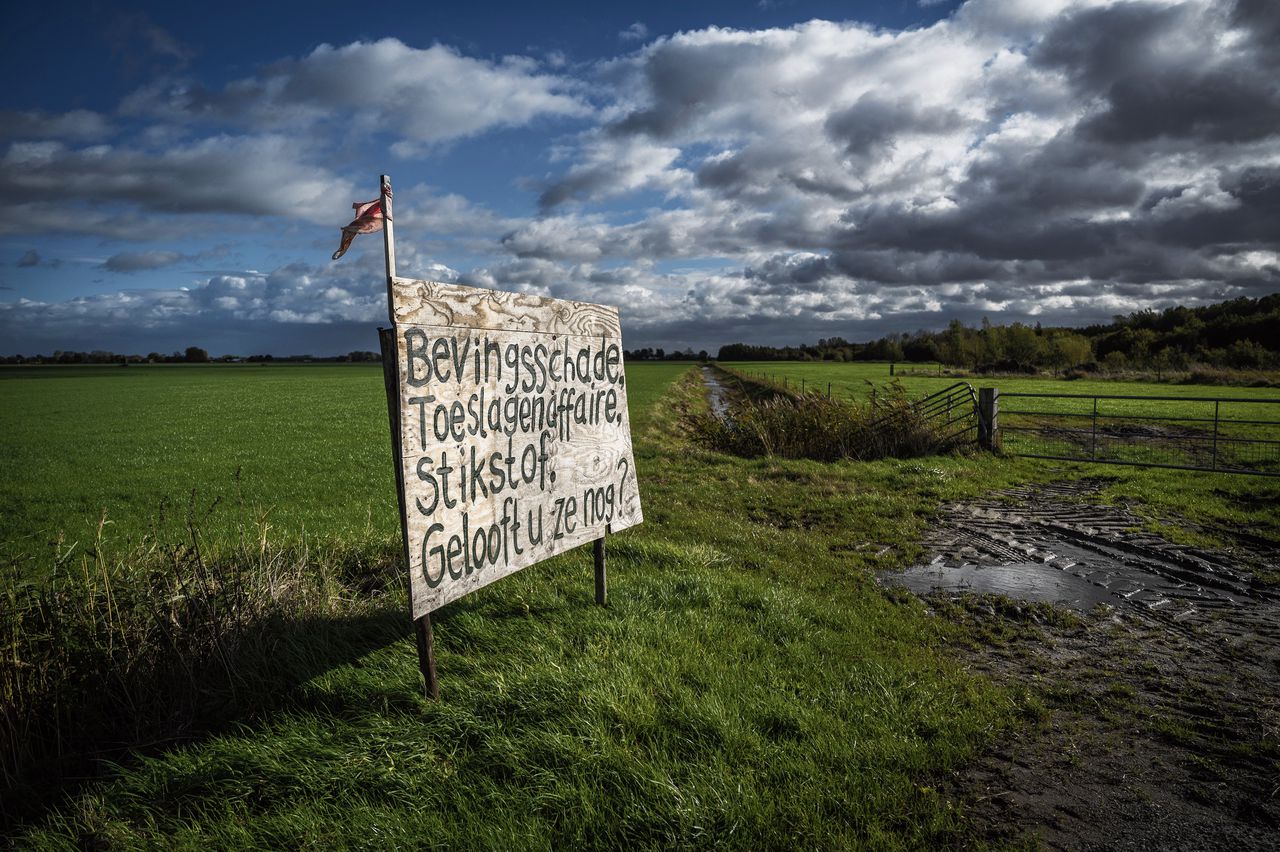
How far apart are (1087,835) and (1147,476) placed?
12.2m

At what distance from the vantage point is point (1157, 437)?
17.4 m

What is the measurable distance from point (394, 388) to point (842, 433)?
13.5 meters

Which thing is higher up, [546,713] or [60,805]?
[546,713]

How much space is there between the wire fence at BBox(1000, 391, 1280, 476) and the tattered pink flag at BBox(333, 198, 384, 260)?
9.94 meters

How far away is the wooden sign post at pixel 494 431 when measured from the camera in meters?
3.53

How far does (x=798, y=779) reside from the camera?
10.4 ft

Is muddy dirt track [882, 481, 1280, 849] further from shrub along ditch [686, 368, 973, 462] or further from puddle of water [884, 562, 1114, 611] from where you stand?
shrub along ditch [686, 368, 973, 462]

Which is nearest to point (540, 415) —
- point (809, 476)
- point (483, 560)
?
point (483, 560)

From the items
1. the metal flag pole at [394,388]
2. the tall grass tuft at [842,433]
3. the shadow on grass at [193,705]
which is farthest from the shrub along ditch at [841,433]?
the metal flag pole at [394,388]

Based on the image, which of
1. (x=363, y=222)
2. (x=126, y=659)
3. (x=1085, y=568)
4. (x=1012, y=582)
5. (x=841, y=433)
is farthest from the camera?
(x=841, y=433)

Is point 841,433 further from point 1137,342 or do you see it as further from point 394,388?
point 1137,342

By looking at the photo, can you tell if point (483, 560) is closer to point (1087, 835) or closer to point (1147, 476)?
point (1087, 835)

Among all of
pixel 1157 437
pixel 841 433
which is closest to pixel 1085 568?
pixel 841 433

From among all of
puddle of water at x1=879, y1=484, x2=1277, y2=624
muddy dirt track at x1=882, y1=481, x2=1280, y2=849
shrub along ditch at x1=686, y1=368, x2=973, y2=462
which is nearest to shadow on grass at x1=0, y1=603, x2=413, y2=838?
muddy dirt track at x1=882, y1=481, x2=1280, y2=849
